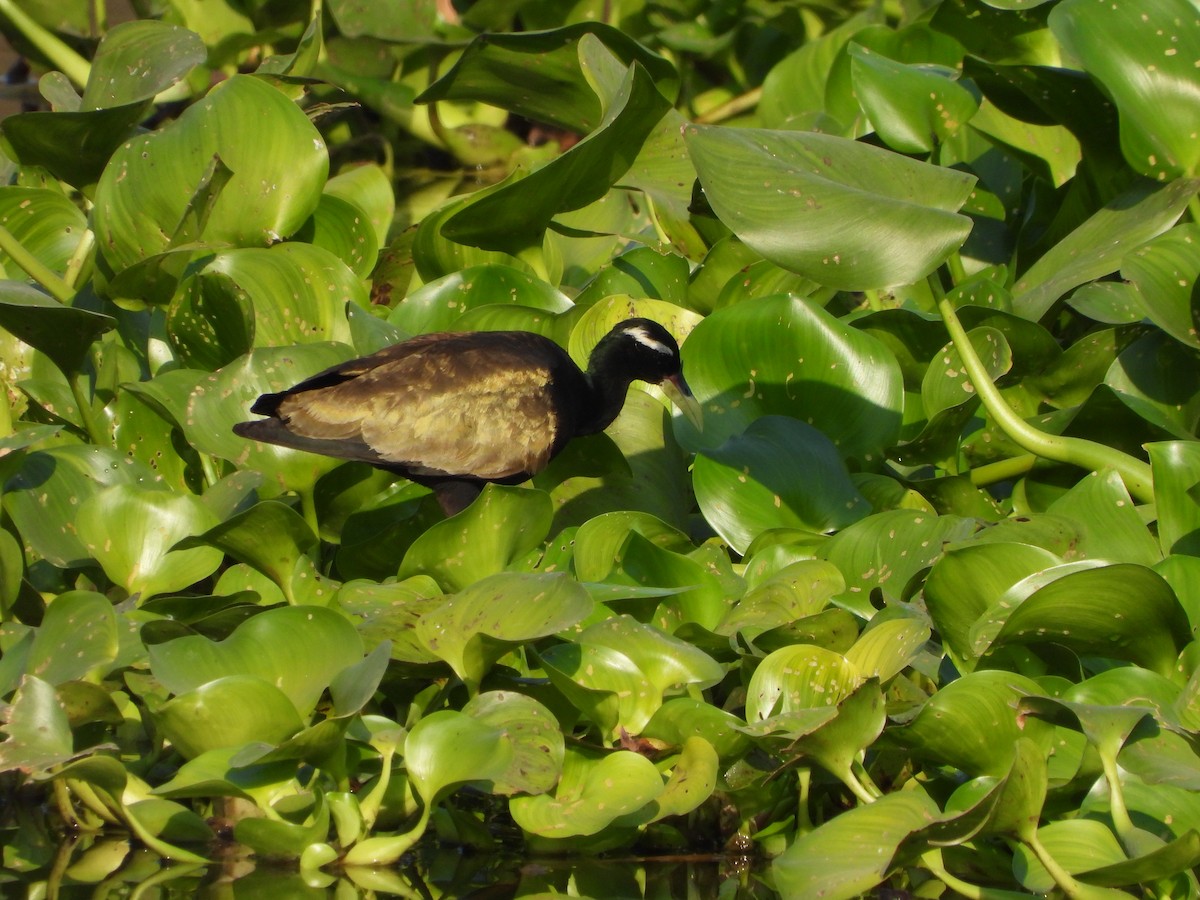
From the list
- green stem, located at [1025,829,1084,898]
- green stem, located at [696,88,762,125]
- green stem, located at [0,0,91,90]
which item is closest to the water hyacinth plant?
green stem, located at [1025,829,1084,898]

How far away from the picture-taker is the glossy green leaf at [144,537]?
3.01 metres

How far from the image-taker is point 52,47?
5.55 m

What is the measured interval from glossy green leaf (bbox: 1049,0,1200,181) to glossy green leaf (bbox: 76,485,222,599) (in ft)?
6.61

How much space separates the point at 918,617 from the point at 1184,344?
1.08 m

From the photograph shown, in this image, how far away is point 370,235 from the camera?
4.08 meters

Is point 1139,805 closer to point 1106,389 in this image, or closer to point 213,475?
point 1106,389

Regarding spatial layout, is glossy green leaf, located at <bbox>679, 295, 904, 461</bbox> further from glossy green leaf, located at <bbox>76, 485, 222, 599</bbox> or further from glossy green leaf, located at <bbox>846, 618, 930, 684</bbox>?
glossy green leaf, located at <bbox>76, 485, 222, 599</bbox>

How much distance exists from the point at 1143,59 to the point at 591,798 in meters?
1.96

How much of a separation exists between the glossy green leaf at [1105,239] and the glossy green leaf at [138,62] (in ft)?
6.70

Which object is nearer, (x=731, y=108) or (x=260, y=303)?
(x=260, y=303)

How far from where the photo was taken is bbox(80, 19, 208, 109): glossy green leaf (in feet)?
12.7

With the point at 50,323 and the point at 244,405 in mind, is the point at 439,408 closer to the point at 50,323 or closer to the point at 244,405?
the point at 244,405

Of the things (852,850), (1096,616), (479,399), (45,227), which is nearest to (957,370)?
(1096,616)

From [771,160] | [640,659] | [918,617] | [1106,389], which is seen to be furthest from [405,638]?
[1106,389]
